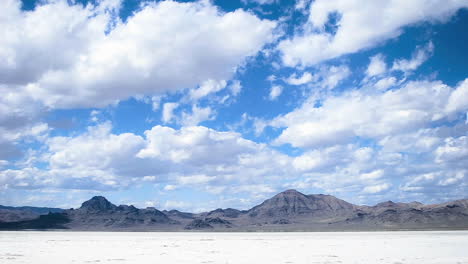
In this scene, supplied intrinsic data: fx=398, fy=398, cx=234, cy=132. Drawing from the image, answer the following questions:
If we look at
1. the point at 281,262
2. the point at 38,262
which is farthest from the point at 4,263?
the point at 281,262

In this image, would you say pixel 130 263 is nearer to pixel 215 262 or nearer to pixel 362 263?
pixel 215 262

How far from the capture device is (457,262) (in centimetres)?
2522

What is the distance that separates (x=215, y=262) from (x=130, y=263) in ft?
17.9

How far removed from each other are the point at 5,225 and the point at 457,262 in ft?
669

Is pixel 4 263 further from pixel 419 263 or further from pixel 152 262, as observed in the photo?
pixel 419 263

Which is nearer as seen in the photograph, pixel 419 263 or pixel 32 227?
pixel 419 263

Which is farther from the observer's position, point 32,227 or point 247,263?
point 32,227

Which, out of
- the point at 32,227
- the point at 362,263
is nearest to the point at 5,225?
the point at 32,227

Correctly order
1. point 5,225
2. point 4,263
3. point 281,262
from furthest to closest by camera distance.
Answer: point 5,225
point 281,262
point 4,263

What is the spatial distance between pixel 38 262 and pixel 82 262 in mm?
2659

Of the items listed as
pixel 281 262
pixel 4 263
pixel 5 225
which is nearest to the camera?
pixel 4 263

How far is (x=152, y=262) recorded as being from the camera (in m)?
26.2

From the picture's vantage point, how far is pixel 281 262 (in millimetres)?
25984

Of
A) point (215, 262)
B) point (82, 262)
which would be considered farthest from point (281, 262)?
point (82, 262)
